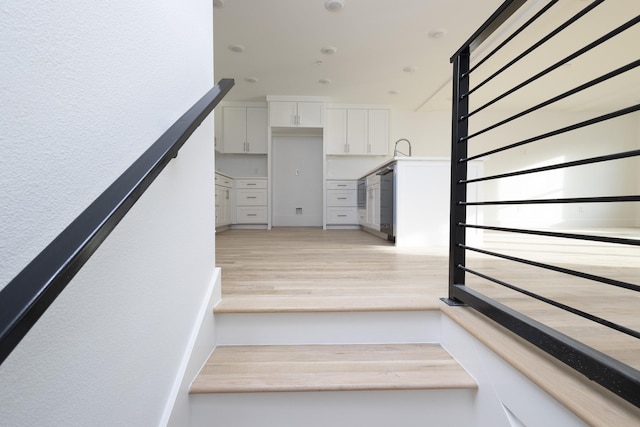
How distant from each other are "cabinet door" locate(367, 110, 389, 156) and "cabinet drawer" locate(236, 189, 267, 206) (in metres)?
2.26

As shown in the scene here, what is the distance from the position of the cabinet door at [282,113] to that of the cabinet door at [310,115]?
4.5 inches

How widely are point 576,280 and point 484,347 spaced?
1.25m

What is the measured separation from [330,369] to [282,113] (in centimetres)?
→ 493

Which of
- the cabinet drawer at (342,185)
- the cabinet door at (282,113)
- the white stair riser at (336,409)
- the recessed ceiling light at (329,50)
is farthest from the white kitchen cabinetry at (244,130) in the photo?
the white stair riser at (336,409)

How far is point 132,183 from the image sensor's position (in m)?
0.53

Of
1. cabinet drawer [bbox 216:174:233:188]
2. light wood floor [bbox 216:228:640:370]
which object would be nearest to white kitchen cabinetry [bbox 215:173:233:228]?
cabinet drawer [bbox 216:174:233:188]

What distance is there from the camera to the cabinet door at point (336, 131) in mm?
5520

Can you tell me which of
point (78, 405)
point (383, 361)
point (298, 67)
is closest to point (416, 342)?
point (383, 361)

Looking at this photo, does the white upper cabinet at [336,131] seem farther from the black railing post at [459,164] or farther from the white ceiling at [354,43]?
the black railing post at [459,164]

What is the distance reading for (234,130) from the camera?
5418 millimetres

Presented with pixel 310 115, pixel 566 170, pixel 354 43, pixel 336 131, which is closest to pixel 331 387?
pixel 354 43

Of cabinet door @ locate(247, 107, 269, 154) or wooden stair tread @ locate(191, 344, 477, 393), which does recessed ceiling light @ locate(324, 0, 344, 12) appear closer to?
cabinet door @ locate(247, 107, 269, 154)

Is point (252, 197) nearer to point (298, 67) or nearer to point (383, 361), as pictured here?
point (298, 67)

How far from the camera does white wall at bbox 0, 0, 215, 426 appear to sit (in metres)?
0.41
